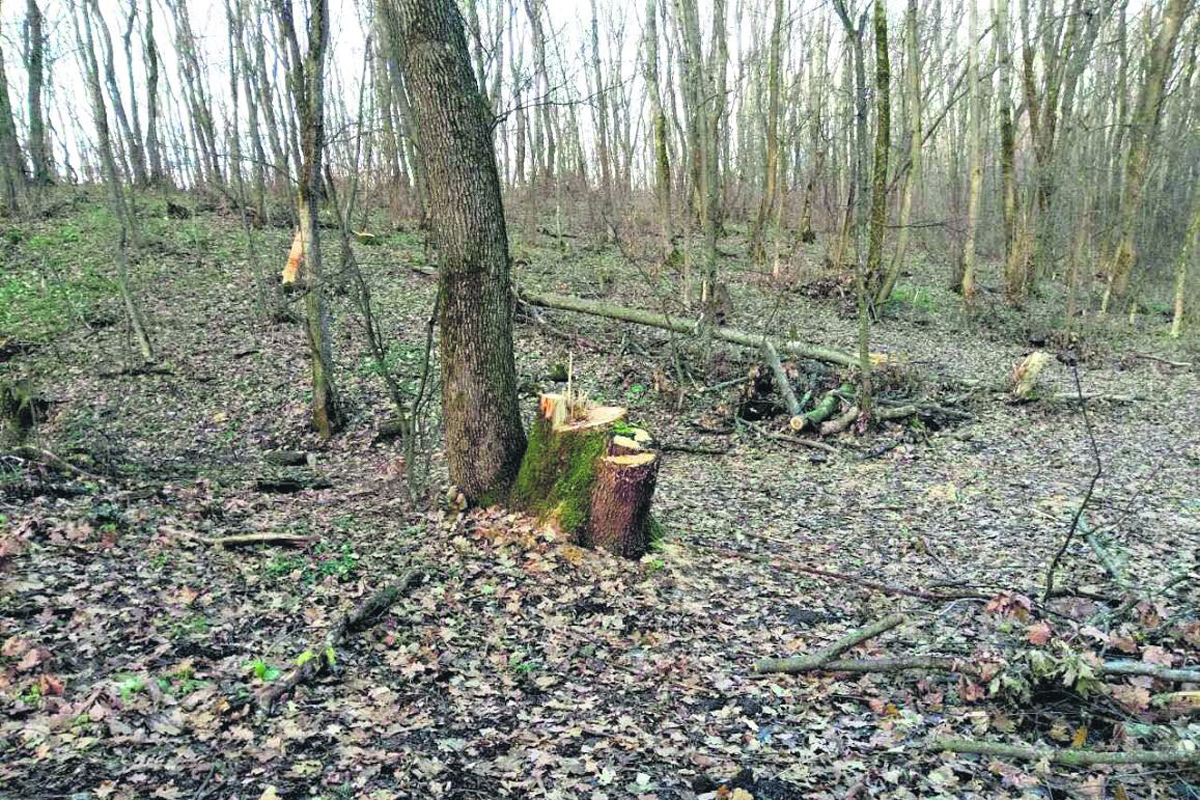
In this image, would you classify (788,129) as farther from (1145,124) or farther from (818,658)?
(818,658)

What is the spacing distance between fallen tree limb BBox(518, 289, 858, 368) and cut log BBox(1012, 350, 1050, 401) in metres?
2.25

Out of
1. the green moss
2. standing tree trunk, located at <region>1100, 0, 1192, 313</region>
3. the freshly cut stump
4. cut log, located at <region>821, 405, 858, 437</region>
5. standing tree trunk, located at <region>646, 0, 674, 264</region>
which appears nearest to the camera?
the freshly cut stump

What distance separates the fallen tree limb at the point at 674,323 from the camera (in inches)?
422

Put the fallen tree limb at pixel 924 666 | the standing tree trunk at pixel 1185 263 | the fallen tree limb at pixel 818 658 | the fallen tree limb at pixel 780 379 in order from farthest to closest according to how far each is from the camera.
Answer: the standing tree trunk at pixel 1185 263, the fallen tree limb at pixel 780 379, the fallen tree limb at pixel 818 658, the fallen tree limb at pixel 924 666

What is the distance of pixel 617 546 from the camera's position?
17.3ft

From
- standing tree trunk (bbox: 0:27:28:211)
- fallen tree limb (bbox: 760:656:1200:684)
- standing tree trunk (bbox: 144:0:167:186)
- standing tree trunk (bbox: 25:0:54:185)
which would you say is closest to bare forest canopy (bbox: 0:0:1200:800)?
fallen tree limb (bbox: 760:656:1200:684)

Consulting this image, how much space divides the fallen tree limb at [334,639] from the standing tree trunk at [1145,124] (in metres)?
16.8

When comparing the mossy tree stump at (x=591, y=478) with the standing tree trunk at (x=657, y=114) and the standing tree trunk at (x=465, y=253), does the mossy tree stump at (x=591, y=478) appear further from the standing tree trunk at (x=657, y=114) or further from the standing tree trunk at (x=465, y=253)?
the standing tree trunk at (x=657, y=114)

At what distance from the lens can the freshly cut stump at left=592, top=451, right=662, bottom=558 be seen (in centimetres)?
517

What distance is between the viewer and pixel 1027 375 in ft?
32.2

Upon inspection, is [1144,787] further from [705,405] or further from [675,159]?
[675,159]

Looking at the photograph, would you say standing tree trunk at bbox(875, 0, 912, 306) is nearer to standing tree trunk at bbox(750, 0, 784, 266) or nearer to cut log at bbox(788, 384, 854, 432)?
standing tree trunk at bbox(750, 0, 784, 266)

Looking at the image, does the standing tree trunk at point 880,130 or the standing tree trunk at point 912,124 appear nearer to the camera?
the standing tree trunk at point 880,130

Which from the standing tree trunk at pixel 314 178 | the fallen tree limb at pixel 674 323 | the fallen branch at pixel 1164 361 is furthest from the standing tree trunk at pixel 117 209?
the fallen branch at pixel 1164 361
